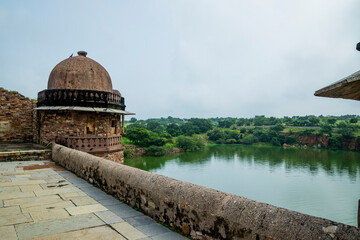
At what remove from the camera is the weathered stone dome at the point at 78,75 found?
40.1 feet

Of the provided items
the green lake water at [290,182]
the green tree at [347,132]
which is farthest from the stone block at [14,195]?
the green tree at [347,132]

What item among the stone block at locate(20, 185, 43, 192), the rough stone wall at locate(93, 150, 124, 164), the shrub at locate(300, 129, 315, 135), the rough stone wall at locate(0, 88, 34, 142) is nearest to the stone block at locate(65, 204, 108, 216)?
the stone block at locate(20, 185, 43, 192)

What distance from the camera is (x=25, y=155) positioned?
30.9 feet

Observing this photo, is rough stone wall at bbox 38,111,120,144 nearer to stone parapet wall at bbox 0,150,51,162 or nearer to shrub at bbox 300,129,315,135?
stone parapet wall at bbox 0,150,51,162

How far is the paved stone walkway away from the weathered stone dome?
6.63 meters

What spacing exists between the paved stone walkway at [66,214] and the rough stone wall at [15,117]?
353 inches

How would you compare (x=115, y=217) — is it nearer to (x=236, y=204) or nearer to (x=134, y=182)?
(x=134, y=182)

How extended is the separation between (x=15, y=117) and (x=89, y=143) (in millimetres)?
5498

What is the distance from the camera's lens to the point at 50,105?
11805 millimetres

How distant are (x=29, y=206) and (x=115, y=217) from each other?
1.54m

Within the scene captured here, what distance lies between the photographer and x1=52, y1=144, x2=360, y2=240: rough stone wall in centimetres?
227

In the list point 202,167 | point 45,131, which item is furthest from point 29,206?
point 202,167

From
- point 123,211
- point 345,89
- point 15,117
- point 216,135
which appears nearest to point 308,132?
point 216,135

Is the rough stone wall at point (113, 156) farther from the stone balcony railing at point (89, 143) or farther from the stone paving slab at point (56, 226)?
the stone paving slab at point (56, 226)
